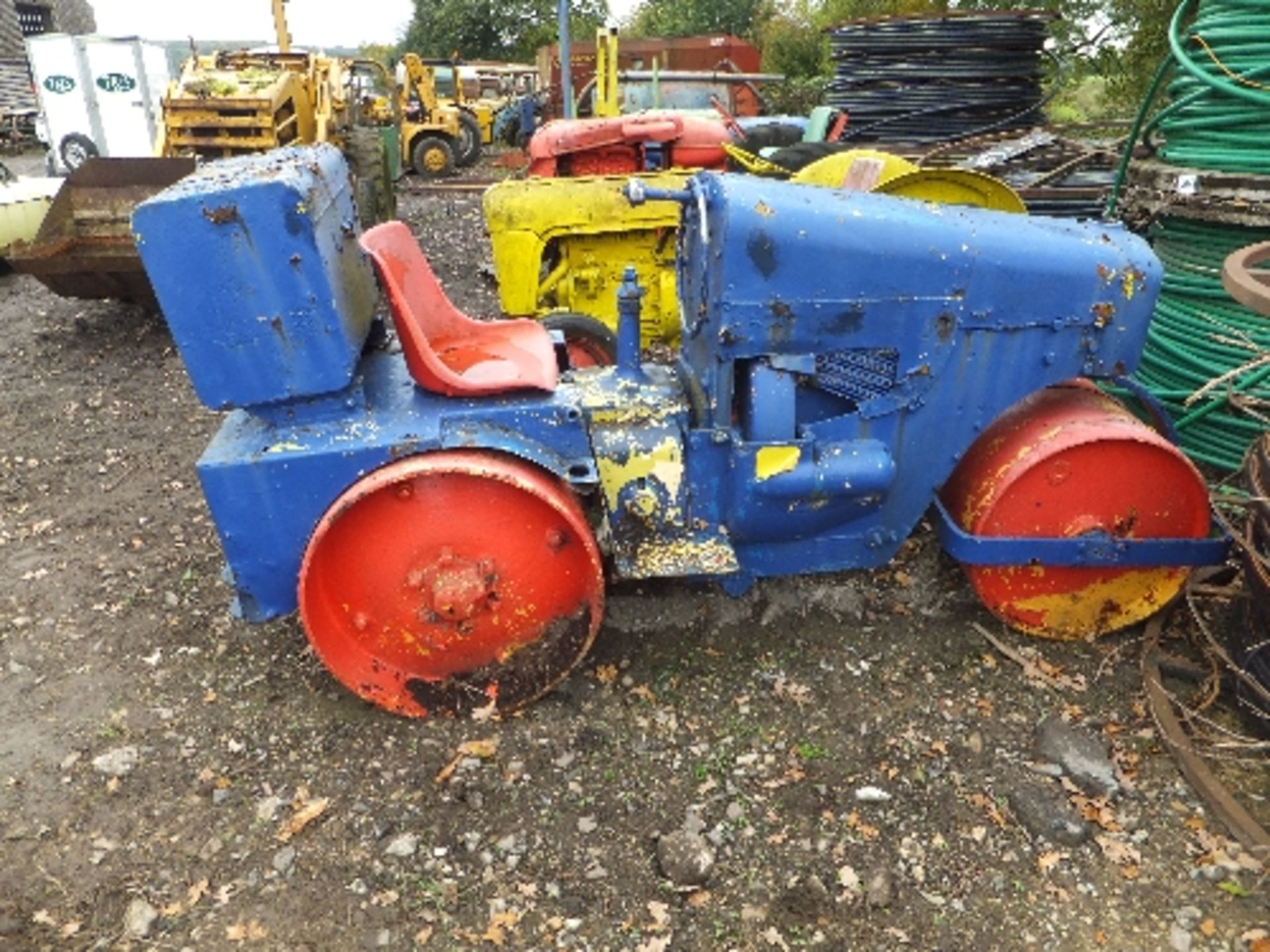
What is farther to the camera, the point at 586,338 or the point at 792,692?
the point at 586,338

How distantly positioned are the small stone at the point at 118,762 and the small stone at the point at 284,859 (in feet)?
2.08

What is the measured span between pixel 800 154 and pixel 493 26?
31.5 m

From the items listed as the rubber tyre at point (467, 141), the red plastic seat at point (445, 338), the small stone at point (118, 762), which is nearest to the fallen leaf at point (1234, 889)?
the red plastic seat at point (445, 338)

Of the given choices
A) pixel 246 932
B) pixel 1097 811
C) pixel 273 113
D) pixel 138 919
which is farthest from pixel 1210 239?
pixel 273 113

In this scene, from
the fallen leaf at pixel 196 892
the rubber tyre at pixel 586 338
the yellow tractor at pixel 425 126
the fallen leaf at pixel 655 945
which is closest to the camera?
the fallen leaf at pixel 655 945

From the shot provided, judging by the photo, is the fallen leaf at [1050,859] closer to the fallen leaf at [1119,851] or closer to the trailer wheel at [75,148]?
the fallen leaf at [1119,851]

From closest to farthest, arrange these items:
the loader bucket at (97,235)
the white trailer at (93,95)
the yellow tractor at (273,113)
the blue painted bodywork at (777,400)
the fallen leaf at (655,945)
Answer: the fallen leaf at (655,945) < the blue painted bodywork at (777,400) < the loader bucket at (97,235) < the yellow tractor at (273,113) < the white trailer at (93,95)

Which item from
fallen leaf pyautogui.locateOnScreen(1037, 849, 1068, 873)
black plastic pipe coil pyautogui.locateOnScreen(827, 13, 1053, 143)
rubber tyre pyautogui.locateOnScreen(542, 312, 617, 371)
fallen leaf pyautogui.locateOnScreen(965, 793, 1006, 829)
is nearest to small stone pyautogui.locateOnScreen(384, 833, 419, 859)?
fallen leaf pyautogui.locateOnScreen(965, 793, 1006, 829)

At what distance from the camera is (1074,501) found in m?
3.04

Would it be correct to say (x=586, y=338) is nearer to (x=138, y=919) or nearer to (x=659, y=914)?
(x=659, y=914)

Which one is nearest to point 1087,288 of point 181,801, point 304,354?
point 304,354

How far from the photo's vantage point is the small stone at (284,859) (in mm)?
2527

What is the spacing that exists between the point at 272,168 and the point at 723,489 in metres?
1.62

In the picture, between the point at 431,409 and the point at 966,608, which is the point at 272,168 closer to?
the point at 431,409
